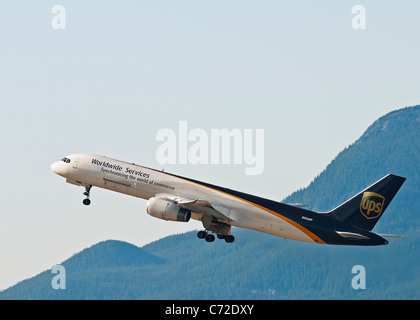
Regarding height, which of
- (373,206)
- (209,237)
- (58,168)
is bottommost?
(209,237)

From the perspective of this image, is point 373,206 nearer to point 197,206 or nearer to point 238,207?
point 238,207

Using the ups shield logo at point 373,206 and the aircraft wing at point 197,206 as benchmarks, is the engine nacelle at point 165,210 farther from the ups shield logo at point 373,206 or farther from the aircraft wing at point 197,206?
the ups shield logo at point 373,206

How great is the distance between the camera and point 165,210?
325ft

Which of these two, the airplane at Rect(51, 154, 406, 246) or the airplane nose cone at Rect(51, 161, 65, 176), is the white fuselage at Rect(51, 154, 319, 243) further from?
the airplane nose cone at Rect(51, 161, 65, 176)

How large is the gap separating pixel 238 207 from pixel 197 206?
3.89 metres

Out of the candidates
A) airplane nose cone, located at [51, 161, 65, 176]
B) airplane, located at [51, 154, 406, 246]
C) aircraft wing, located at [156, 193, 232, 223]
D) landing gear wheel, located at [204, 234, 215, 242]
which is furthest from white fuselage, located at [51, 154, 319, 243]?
landing gear wheel, located at [204, 234, 215, 242]

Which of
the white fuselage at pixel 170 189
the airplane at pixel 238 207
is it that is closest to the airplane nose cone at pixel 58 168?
the white fuselage at pixel 170 189

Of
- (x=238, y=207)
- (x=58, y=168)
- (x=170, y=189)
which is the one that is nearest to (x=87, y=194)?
(x=58, y=168)

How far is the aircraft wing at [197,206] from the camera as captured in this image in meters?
99.1

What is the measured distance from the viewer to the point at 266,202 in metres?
99.9
